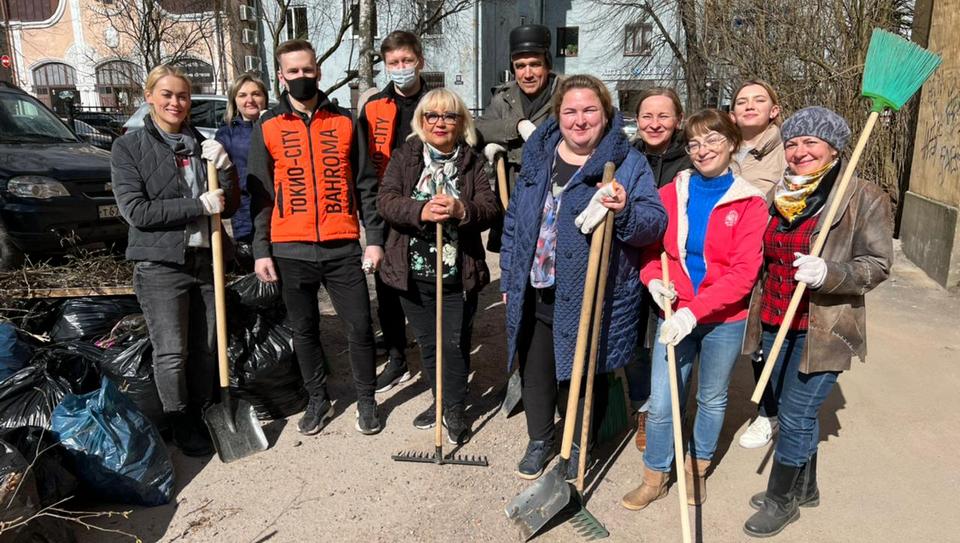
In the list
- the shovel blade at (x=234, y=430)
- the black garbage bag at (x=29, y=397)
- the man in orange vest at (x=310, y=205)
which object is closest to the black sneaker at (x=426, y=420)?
the man in orange vest at (x=310, y=205)

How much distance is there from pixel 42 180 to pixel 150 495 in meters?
3.42

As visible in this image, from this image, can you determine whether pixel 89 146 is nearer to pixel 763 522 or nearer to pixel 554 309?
pixel 554 309

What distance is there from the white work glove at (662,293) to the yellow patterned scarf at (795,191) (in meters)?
0.53

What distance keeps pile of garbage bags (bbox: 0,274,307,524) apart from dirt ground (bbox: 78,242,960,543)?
7.7 inches

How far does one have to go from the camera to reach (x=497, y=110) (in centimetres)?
369

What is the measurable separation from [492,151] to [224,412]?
1.97 m

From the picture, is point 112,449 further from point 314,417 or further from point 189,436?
point 314,417

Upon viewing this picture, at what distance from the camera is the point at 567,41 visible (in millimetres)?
30953

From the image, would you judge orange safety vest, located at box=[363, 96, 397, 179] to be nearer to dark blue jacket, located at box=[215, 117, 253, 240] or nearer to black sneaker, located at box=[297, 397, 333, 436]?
dark blue jacket, located at box=[215, 117, 253, 240]

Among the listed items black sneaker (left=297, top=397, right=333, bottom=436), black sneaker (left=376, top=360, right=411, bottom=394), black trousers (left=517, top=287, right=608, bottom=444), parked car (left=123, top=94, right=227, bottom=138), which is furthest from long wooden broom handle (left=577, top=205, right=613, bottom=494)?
parked car (left=123, top=94, right=227, bottom=138)

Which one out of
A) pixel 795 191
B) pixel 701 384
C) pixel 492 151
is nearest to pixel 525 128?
pixel 492 151

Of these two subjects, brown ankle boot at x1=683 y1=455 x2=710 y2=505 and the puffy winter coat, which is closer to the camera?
the puffy winter coat

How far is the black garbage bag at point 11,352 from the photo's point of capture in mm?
3311

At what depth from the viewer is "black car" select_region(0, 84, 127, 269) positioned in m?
4.81
